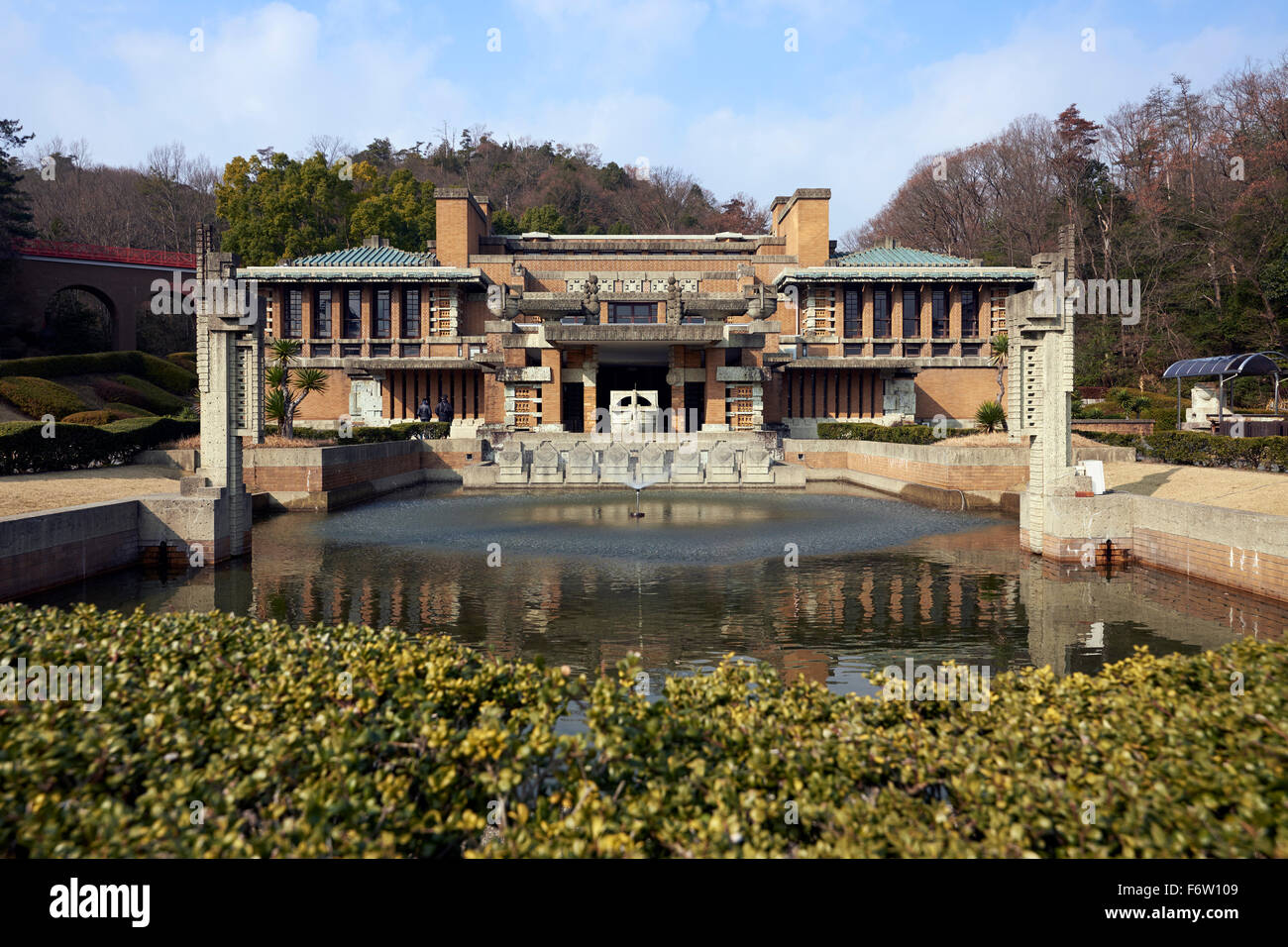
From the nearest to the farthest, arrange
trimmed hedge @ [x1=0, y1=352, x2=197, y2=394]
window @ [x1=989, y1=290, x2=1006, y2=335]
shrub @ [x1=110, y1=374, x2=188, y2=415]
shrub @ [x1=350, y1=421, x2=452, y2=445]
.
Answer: shrub @ [x1=350, y1=421, x2=452, y2=445] → trimmed hedge @ [x1=0, y1=352, x2=197, y2=394] → shrub @ [x1=110, y1=374, x2=188, y2=415] → window @ [x1=989, y1=290, x2=1006, y2=335]

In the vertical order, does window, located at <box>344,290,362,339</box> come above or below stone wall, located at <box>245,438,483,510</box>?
above

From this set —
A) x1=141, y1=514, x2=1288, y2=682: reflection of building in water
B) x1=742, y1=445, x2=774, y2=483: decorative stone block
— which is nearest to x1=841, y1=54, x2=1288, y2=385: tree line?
x1=742, y1=445, x2=774, y2=483: decorative stone block

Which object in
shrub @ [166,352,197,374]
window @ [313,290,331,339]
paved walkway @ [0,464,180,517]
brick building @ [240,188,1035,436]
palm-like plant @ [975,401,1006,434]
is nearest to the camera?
paved walkway @ [0,464,180,517]

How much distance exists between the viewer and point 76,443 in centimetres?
2050

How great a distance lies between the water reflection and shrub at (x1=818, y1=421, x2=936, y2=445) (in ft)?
34.3

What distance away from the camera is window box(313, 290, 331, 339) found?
3959 centimetres

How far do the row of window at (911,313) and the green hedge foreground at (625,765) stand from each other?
3686 cm

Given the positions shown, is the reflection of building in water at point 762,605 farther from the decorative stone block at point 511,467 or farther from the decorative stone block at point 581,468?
the decorative stone block at point 581,468

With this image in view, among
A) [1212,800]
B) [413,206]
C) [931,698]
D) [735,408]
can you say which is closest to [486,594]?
[931,698]

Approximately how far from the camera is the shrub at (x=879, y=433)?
28188 millimetres

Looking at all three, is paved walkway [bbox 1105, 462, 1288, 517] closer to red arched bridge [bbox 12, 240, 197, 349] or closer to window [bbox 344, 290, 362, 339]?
window [bbox 344, 290, 362, 339]

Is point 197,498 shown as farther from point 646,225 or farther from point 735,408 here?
point 646,225
